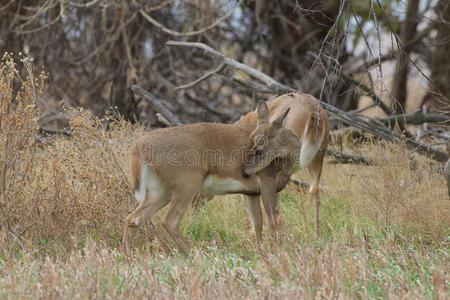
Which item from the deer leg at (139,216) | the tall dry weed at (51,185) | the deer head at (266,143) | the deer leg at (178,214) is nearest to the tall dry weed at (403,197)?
the deer head at (266,143)

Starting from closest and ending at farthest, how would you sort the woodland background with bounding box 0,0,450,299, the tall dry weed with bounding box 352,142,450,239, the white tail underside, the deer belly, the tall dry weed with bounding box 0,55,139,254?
1. the woodland background with bounding box 0,0,450,299
2. the tall dry weed with bounding box 0,55,139,254
3. the deer belly
4. the tall dry weed with bounding box 352,142,450,239
5. the white tail underside

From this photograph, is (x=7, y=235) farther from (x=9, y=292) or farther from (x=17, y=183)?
(x=9, y=292)

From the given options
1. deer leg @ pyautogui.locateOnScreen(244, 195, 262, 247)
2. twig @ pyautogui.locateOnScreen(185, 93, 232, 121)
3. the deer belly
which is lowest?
deer leg @ pyautogui.locateOnScreen(244, 195, 262, 247)

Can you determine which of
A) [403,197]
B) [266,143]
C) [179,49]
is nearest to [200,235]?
[266,143]

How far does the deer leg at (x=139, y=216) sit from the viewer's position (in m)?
5.50

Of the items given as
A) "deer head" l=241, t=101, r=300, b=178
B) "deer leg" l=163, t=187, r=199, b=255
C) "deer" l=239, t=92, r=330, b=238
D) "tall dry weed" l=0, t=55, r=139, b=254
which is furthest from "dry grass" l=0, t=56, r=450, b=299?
"deer head" l=241, t=101, r=300, b=178

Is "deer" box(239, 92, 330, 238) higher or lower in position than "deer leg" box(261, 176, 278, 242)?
higher

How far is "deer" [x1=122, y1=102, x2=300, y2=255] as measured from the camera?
5.46 m

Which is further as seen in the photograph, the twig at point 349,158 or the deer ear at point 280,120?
the twig at point 349,158

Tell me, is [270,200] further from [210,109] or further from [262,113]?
[210,109]

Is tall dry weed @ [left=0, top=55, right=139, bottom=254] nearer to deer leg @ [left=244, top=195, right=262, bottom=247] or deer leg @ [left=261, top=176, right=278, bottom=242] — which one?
deer leg @ [left=244, top=195, right=262, bottom=247]

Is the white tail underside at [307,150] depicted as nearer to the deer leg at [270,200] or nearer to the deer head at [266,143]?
the deer head at [266,143]

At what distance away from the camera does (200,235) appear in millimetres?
6453

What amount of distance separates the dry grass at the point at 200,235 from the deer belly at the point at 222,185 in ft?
1.57
